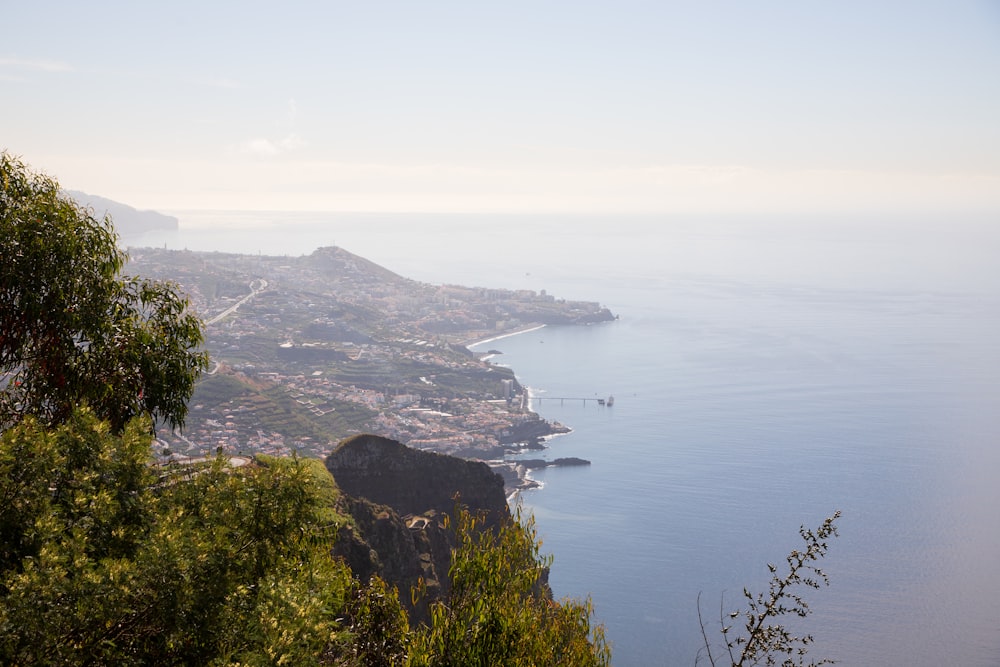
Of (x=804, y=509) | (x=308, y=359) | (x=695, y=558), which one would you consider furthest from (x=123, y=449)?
(x=308, y=359)

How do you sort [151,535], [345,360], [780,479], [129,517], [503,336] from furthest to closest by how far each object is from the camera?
[503,336]
[345,360]
[780,479]
[129,517]
[151,535]

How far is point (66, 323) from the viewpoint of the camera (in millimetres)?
7246

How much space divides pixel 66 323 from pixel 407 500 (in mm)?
29123

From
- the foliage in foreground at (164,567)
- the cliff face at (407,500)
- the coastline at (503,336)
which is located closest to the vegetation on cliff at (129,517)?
the foliage in foreground at (164,567)

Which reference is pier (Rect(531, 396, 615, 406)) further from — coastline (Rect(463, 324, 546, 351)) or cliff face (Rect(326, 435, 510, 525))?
cliff face (Rect(326, 435, 510, 525))

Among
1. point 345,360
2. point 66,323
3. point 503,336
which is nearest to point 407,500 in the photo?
point 66,323

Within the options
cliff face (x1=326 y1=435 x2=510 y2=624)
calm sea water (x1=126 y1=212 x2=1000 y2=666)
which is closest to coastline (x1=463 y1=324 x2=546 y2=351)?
calm sea water (x1=126 y1=212 x2=1000 y2=666)

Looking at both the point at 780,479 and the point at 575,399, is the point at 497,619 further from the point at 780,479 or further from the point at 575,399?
the point at 575,399

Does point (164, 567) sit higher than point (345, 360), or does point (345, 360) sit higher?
point (164, 567)

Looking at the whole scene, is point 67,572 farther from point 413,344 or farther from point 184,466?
point 413,344

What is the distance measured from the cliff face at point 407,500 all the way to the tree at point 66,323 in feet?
56.6

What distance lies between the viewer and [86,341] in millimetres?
7703

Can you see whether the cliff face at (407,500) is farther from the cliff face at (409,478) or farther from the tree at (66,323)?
the tree at (66,323)

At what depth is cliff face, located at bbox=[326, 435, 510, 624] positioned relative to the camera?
26.2m
